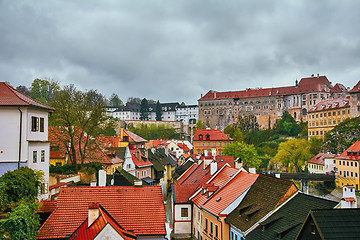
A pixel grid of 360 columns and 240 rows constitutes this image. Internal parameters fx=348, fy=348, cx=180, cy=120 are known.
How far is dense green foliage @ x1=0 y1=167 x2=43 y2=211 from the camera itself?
1704 centimetres

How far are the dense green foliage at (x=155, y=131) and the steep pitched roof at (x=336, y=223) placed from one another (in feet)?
383

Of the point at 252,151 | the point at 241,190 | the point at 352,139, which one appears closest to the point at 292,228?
the point at 241,190

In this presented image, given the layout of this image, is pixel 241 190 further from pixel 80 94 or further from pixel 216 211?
pixel 80 94

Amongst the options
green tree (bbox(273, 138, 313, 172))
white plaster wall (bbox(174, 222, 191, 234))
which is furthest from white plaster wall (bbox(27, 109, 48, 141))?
green tree (bbox(273, 138, 313, 172))

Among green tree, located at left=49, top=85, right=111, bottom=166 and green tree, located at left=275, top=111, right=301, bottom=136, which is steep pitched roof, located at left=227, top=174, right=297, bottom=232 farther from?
green tree, located at left=275, top=111, right=301, bottom=136

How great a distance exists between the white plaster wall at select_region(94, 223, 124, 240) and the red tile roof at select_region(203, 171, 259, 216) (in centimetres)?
981

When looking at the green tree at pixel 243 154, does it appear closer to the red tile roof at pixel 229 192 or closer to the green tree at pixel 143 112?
the red tile roof at pixel 229 192

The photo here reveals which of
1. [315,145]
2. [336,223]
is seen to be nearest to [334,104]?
[315,145]

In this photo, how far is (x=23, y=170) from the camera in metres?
20.0

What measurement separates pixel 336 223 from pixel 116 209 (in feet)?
30.1

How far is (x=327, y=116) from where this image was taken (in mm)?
98375

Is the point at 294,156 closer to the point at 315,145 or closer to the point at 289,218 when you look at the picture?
the point at 315,145

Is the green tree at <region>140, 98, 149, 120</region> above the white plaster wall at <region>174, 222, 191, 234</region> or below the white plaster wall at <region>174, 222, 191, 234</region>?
above

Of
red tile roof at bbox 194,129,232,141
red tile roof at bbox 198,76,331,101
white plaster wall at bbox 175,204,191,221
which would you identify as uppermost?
red tile roof at bbox 198,76,331,101
